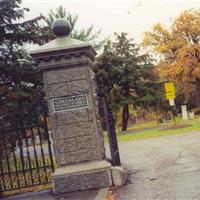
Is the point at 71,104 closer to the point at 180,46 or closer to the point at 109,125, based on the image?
the point at 109,125

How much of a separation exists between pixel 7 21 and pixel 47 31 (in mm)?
1781

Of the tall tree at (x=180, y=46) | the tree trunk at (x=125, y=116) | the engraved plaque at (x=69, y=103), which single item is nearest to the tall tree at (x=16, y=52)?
the engraved plaque at (x=69, y=103)

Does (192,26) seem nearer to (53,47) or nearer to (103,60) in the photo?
(103,60)

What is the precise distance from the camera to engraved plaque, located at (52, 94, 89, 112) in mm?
8461

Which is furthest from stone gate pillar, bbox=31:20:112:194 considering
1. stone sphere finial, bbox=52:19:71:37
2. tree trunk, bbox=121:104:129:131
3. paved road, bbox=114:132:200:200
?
tree trunk, bbox=121:104:129:131

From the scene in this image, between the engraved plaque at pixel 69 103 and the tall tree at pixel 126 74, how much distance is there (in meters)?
24.8

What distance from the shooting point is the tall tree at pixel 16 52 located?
54.4ft

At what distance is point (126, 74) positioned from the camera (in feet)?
113

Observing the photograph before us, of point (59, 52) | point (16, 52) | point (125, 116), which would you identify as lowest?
point (125, 116)

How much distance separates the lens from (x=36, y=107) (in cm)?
905

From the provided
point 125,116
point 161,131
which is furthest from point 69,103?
point 125,116

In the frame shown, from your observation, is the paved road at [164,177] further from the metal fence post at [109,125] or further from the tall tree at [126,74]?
the tall tree at [126,74]

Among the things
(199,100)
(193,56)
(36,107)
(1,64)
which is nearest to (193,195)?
(36,107)

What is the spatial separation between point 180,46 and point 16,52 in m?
31.4
